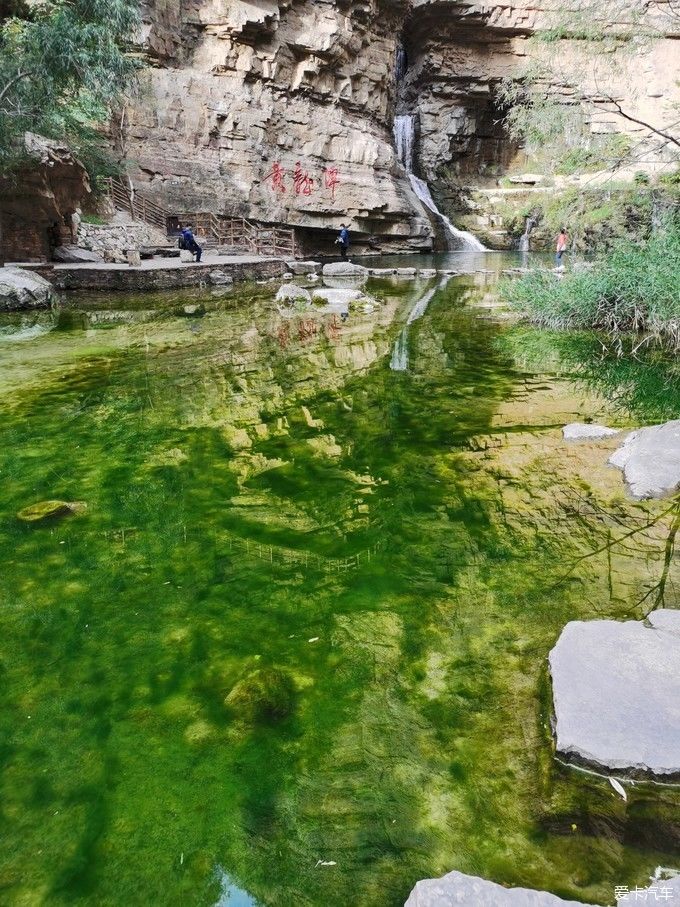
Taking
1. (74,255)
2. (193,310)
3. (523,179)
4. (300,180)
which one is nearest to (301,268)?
(74,255)

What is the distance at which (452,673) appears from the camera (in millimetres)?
2545

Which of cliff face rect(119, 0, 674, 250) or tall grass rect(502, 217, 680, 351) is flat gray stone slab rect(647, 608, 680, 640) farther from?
cliff face rect(119, 0, 674, 250)

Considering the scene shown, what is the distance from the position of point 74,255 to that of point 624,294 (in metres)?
13.6

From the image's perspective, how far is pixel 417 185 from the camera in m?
31.3

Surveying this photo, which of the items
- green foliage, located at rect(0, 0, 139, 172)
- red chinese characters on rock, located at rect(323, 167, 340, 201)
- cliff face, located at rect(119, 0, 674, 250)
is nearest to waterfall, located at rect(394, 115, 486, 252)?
cliff face, located at rect(119, 0, 674, 250)

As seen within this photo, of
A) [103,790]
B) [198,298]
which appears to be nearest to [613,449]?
[103,790]

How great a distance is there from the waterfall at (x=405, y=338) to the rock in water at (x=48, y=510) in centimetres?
445

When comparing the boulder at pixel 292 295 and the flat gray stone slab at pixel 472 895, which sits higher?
the boulder at pixel 292 295

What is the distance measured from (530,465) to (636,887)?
314 centimetres

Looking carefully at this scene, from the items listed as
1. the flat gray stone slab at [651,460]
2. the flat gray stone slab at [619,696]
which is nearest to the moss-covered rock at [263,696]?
the flat gray stone slab at [619,696]

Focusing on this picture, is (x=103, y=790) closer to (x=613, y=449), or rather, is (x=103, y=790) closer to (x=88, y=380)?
(x=613, y=449)

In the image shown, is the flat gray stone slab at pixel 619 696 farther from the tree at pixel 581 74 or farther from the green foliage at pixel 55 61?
the green foliage at pixel 55 61

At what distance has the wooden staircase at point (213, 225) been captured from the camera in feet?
72.0

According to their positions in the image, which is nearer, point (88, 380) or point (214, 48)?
point (88, 380)
